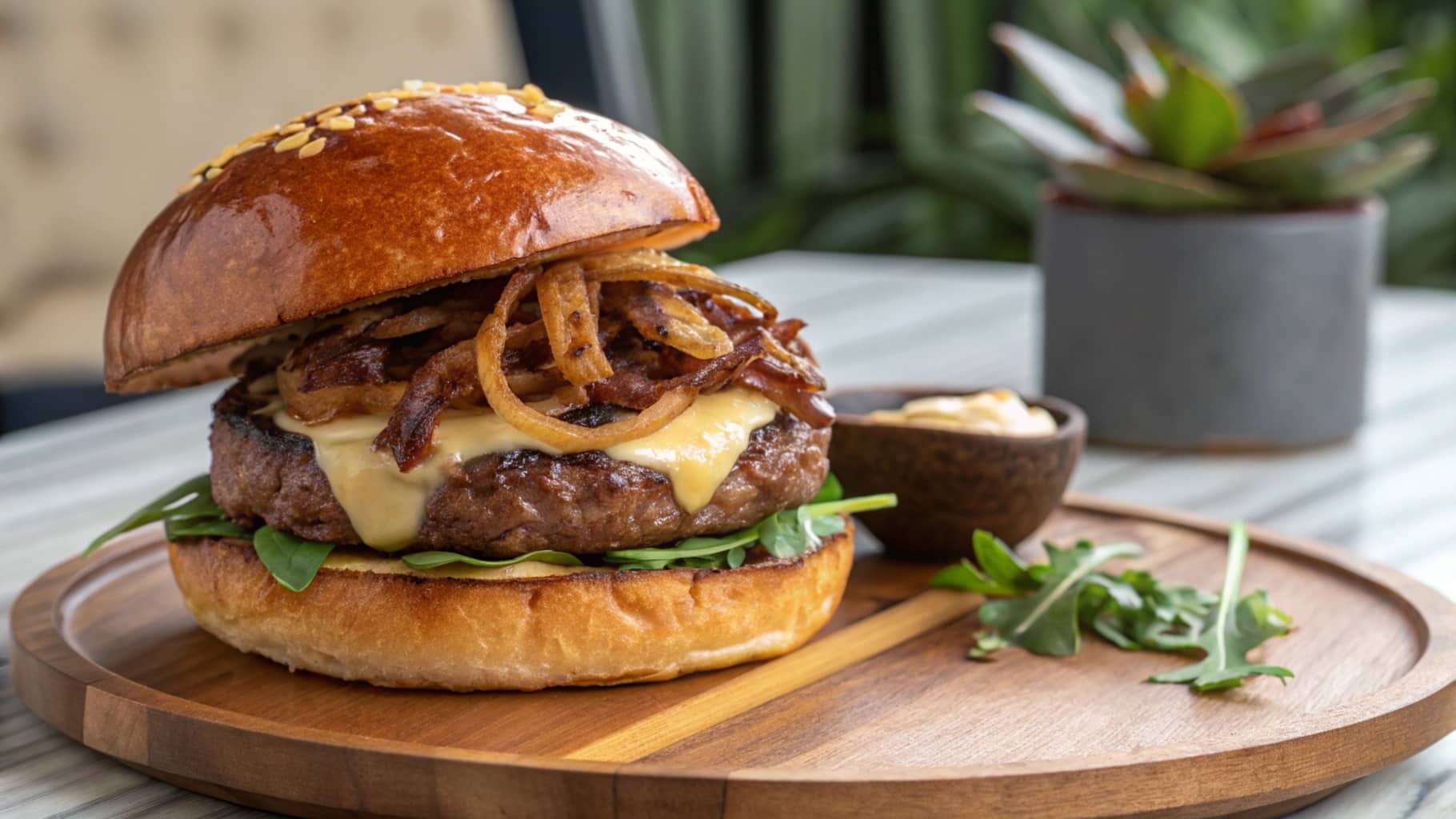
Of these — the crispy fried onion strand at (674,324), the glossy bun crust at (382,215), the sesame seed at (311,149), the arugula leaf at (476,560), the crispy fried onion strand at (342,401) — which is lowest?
the arugula leaf at (476,560)

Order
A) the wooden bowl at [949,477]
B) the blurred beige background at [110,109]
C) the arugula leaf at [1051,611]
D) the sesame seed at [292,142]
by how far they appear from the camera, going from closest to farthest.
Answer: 1. the sesame seed at [292,142]
2. the arugula leaf at [1051,611]
3. the wooden bowl at [949,477]
4. the blurred beige background at [110,109]

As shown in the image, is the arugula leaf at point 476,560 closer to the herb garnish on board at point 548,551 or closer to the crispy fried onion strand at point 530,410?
the herb garnish on board at point 548,551

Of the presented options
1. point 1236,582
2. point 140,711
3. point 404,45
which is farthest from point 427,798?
point 404,45

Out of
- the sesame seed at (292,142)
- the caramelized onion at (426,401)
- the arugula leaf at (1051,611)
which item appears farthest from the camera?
the arugula leaf at (1051,611)

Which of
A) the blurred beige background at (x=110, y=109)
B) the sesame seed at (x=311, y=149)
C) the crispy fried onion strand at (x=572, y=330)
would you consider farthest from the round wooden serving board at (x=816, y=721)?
the blurred beige background at (x=110, y=109)

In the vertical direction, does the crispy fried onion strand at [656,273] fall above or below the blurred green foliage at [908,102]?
above

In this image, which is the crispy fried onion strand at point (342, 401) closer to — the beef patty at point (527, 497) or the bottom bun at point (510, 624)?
the beef patty at point (527, 497)

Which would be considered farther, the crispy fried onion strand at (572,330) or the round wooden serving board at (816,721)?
the crispy fried onion strand at (572,330)

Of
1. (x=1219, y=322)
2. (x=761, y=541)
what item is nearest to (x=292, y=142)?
(x=761, y=541)

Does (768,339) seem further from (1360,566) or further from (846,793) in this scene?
(1360,566)

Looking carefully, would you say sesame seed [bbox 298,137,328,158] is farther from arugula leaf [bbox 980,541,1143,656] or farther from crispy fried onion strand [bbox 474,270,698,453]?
arugula leaf [bbox 980,541,1143,656]
